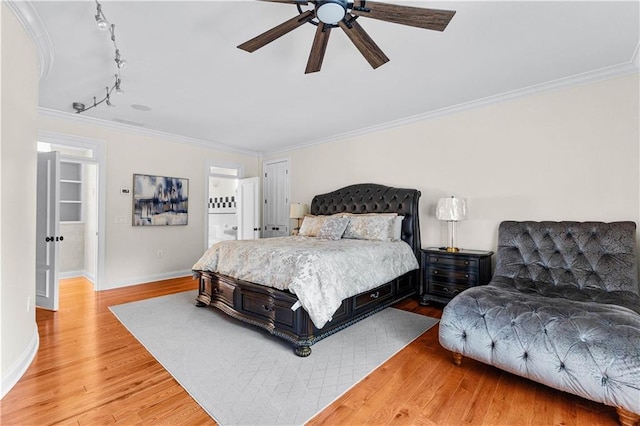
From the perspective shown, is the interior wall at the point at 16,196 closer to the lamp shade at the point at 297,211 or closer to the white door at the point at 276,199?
the lamp shade at the point at 297,211

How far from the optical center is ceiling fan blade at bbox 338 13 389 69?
6.33ft

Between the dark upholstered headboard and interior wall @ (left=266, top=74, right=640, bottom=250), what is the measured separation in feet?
0.57

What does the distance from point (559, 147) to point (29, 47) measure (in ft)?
16.8

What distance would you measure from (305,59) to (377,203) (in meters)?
2.51

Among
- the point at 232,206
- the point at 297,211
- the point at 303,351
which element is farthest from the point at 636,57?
the point at 232,206

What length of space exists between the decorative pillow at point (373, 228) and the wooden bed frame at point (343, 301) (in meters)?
0.32

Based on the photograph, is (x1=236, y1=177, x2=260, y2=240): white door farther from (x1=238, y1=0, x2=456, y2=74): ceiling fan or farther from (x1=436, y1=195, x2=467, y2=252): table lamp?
(x1=238, y1=0, x2=456, y2=74): ceiling fan

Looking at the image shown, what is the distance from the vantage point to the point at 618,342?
5.81 ft

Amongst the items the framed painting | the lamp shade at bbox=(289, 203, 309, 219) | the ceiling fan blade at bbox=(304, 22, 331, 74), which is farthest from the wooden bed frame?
the framed painting

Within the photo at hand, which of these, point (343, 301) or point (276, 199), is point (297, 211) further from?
point (343, 301)

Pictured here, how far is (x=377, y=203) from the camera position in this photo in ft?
15.6

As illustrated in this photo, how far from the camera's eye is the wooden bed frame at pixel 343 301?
2.70 meters

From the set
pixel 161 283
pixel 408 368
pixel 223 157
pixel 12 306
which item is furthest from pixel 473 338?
pixel 223 157

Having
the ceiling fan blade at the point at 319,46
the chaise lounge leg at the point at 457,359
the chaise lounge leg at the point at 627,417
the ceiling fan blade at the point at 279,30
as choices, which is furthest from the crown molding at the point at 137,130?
the chaise lounge leg at the point at 627,417
